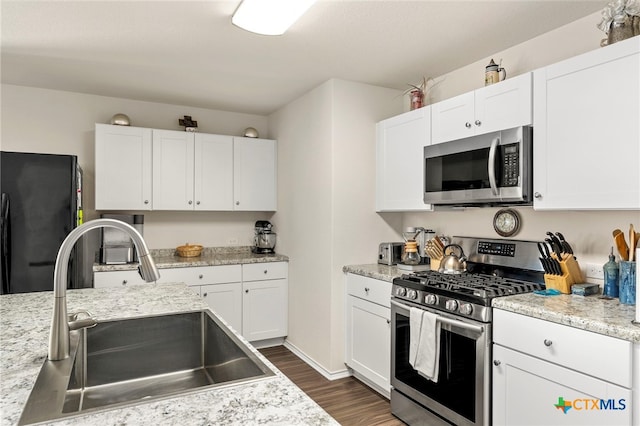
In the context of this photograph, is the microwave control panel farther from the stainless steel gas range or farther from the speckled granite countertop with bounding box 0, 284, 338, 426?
the speckled granite countertop with bounding box 0, 284, 338, 426

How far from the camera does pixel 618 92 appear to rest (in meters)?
1.79

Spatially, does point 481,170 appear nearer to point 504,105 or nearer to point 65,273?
point 504,105

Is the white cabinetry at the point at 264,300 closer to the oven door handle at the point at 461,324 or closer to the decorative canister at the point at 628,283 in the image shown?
the oven door handle at the point at 461,324

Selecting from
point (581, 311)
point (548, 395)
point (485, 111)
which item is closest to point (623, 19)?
point (485, 111)

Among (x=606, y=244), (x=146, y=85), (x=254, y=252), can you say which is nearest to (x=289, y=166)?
(x=254, y=252)

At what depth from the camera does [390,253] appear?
3244mm

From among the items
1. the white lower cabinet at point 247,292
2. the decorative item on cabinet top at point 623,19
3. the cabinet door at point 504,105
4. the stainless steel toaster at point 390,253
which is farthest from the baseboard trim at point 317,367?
the decorative item on cabinet top at point 623,19

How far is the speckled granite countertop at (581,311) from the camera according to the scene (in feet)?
4.99

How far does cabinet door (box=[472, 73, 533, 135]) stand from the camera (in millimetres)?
2176

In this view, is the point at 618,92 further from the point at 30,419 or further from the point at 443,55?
the point at 30,419

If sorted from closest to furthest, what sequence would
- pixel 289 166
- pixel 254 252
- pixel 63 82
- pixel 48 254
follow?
pixel 48 254, pixel 63 82, pixel 289 166, pixel 254 252

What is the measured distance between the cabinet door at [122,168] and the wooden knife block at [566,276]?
3295 millimetres

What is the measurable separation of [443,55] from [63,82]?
3106mm

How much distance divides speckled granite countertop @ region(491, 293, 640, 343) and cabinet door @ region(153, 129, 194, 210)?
2971 mm
